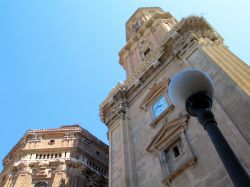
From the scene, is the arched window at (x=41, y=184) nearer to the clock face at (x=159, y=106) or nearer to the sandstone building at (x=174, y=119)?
the sandstone building at (x=174, y=119)

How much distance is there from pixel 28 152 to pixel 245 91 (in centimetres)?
1911

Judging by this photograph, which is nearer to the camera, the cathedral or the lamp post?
the lamp post

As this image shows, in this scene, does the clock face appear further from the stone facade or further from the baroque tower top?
the stone facade

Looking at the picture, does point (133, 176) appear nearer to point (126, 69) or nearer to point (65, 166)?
point (65, 166)

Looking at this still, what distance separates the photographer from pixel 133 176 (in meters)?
13.6

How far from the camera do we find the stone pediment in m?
13.0

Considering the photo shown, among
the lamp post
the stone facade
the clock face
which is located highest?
the stone facade

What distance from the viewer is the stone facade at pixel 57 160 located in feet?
76.0

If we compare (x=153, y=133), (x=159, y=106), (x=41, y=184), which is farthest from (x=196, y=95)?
(x=41, y=184)

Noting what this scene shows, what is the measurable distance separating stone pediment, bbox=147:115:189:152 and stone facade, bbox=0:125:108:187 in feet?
37.5

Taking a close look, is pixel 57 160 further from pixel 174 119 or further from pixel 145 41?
pixel 174 119

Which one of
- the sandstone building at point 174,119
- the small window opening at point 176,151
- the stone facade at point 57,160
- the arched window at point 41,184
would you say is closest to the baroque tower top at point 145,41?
the sandstone building at point 174,119

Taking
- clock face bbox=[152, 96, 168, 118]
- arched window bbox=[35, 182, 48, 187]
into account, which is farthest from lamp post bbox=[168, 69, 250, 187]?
arched window bbox=[35, 182, 48, 187]

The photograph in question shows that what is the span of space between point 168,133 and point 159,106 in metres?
2.56
